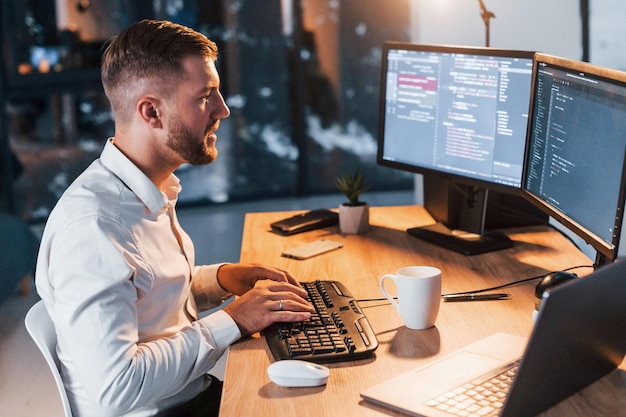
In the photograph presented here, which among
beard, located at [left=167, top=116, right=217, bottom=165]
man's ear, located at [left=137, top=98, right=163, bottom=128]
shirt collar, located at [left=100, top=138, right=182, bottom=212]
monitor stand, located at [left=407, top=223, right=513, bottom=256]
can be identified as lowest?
monitor stand, located at [left=407, top=223, right=513, bottom=256]

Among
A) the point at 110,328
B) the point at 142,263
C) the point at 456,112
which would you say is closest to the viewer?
the point at 110,328

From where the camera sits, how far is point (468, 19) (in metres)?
3.40

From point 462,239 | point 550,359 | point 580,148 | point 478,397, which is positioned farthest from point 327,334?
point 462,239

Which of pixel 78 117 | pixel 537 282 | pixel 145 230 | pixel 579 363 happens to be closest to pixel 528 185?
pixel 537 282

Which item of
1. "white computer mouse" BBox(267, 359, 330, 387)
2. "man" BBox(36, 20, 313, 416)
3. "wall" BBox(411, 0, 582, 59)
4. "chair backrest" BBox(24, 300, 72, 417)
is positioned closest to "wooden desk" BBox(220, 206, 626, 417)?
"white computer mouse" BBox(267, 359, 330, 387)

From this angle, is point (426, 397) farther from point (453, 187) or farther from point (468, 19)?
point (468, 19)

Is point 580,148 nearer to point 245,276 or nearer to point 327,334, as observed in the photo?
point 327,334

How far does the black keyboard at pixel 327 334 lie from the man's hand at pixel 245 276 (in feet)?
0.39

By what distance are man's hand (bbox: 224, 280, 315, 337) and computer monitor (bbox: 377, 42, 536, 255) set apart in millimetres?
614

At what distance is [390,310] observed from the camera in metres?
1.67

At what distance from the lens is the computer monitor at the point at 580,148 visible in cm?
146

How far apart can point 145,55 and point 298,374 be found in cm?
71

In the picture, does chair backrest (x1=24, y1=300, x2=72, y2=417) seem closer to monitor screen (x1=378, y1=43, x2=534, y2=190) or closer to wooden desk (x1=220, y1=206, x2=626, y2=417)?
wooden desk (x1=220, y1=206, x2=626, y2=417)

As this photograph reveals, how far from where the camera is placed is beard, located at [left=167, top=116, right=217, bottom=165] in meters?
1.63
